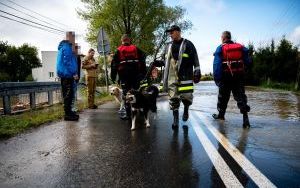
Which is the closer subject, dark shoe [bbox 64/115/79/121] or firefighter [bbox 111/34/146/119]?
firefighter [bbox 111/34/146/119]

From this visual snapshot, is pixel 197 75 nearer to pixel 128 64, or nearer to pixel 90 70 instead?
pixel 128 64

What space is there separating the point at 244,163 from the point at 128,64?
4.94 meters

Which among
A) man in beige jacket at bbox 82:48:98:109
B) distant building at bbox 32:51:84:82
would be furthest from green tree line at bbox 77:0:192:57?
distant building at bbox 32:51:84:82

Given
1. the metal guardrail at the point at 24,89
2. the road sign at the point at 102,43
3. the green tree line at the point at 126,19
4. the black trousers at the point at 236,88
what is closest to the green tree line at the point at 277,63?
the green tree line at the point at 126,19

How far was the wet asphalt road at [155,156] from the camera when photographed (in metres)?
4.06

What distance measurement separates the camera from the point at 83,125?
862cm

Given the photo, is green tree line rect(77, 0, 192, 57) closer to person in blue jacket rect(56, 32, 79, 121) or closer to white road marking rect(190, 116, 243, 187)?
person in blue jacket rect(56, 32, 79, 121)

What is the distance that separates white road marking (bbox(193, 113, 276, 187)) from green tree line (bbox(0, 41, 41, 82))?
7991 centimetres

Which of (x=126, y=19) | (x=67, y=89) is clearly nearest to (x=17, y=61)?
(x=126, y=19)

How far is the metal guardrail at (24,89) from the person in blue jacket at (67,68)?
2.19 m

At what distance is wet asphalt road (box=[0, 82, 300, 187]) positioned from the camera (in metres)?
4.06

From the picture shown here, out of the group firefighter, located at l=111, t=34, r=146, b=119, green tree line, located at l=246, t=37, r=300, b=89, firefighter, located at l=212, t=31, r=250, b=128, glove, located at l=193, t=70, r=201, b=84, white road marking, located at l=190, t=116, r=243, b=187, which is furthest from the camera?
green tree line, located at l=246, t=37, r=300, b=89

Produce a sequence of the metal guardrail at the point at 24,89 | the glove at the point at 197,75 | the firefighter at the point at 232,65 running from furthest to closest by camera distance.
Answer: the metal guardrail at the point at 24,89 → the firefighter at the point at 232,65 → the glove at the point at 197,75

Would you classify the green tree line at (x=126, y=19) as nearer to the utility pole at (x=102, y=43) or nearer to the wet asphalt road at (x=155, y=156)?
the utility pole at (x=102, y=43)
